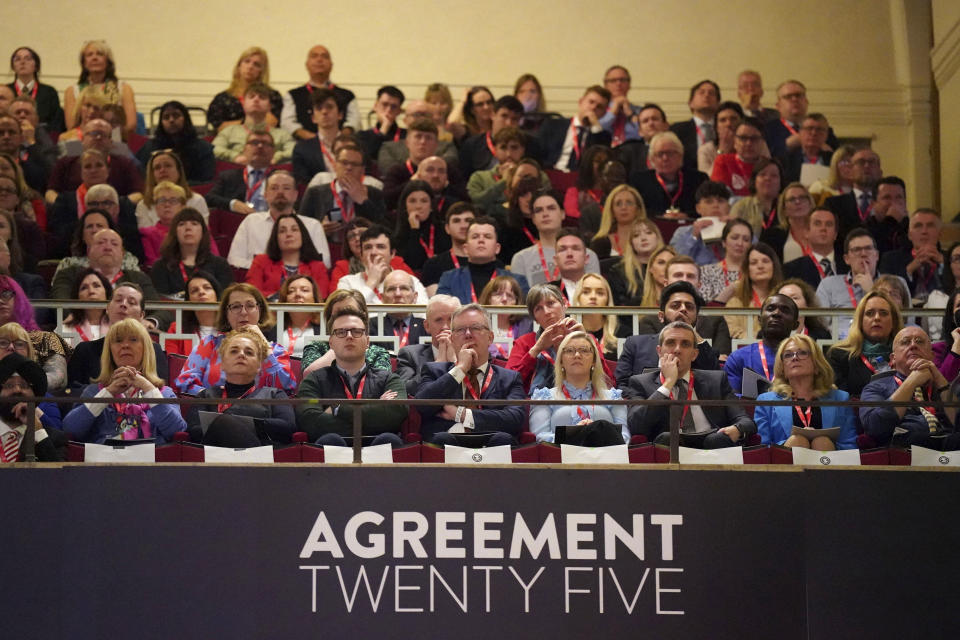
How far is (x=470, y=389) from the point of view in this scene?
7504 millimetres

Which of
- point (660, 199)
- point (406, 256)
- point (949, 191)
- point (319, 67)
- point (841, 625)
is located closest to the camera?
point (841, 625)

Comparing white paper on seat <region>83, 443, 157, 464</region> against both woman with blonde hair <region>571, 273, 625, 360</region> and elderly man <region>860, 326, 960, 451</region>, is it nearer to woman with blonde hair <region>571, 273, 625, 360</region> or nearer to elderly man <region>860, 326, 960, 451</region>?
woman with blonde hair <region>571, 273, 625, 360</region>

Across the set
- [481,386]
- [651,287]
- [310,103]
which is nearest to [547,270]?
[651,287]

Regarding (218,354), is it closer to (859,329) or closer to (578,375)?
(578,375)

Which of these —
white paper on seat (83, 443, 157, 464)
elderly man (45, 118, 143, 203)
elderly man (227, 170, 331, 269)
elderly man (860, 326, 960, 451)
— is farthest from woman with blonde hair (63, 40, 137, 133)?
elderly man (860, 326, 960, 451)

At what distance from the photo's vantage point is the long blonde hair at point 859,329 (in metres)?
8.18

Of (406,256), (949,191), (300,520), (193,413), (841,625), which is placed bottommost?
(841,625)

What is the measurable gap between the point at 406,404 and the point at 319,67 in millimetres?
5930

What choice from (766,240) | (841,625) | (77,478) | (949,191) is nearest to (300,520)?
(77,478)

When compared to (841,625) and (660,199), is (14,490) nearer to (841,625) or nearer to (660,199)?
(841,625)

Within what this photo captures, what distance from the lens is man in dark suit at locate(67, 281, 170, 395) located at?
8062 mm

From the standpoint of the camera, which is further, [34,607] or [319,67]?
[319,67]

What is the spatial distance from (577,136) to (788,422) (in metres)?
5.49

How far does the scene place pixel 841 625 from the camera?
7000mm
